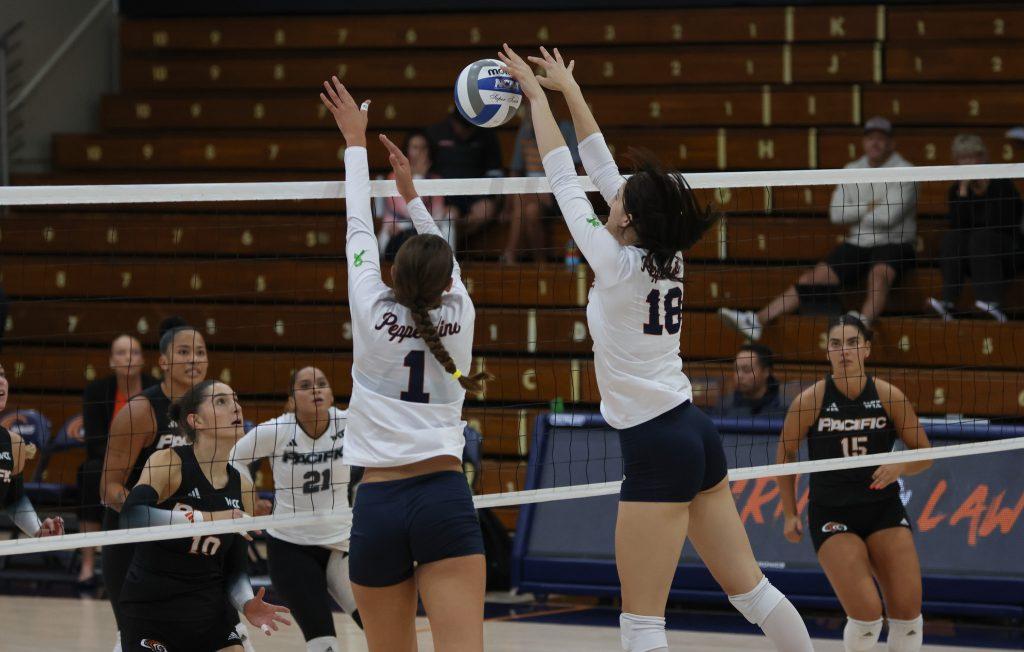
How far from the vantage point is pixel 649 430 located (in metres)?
4.34

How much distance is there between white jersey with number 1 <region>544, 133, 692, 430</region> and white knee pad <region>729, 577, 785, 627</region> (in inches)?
27.1

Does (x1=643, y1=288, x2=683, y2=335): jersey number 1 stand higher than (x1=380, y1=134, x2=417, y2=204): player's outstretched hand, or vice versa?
(x1=380, y1=134, x2=417, y2=204): player's outstretched hand

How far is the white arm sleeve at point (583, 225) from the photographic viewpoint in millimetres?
4250

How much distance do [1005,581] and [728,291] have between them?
3.13 meters

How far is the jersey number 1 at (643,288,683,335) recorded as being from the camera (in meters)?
4.30

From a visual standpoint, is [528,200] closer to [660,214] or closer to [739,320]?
[739,320]

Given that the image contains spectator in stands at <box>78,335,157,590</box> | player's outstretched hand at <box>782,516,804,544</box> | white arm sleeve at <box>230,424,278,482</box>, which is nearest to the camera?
white arm sleeve at <box>230,424,278,482</box>

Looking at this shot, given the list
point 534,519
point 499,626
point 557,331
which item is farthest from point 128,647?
point 557,331

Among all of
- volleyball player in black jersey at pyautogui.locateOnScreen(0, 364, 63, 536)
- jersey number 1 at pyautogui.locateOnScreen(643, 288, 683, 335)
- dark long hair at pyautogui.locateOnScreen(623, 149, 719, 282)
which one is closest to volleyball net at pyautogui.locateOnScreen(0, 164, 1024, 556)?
volleyball player in black jersey at pyautogui.locateOnScreen(0, 364, 63, 536)

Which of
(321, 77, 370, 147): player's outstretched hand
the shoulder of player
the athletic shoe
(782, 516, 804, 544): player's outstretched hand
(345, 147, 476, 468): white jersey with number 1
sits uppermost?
(321, 77, 370, 147): player's outstretched hand

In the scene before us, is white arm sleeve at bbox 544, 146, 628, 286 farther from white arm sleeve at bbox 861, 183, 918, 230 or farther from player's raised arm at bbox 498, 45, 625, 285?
white arm sleeve at bbox 861, 183, 918, 230

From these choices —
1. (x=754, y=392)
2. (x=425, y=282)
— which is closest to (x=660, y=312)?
(x=425, y=282)

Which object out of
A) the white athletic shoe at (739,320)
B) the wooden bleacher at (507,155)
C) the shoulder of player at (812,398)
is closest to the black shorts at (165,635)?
the shoulder of player at (812,398)

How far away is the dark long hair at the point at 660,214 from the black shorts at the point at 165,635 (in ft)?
6.79
